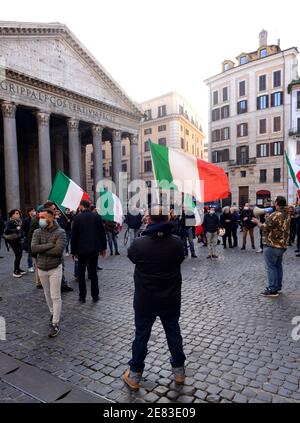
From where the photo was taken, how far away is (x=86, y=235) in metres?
6.16

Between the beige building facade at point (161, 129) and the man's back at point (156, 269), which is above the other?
the beige building facade at point (161, 129)

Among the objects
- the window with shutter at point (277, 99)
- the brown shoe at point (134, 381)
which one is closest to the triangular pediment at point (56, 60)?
the window with shutter at point (277, 99)

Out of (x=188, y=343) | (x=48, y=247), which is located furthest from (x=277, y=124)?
(x=48, y=247)

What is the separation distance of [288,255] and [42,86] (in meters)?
21.9

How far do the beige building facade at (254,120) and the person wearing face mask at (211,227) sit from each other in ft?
102

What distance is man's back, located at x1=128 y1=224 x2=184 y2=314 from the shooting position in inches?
126

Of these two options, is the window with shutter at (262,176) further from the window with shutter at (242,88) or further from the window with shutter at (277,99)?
the window with shutter at (242,88)

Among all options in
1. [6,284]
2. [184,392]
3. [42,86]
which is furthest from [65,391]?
[42,86]

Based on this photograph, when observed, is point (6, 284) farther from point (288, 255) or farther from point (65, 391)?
point (288, 255)

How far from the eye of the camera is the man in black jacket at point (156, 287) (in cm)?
320

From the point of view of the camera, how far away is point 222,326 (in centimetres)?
486

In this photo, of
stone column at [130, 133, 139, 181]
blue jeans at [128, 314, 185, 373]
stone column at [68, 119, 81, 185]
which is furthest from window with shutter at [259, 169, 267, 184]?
blue jeans at [128, 314, 185, 373]

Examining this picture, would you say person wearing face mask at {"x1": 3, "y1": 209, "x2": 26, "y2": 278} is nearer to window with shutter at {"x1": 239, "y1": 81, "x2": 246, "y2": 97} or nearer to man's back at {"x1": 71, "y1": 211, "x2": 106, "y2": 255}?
man's back at {"x1": 71, "y1": 211, "x2": 106, "y2": 255}

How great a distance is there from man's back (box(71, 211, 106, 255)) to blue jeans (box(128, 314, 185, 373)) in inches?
122
